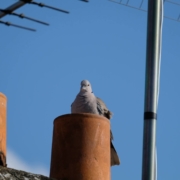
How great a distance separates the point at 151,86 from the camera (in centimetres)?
757

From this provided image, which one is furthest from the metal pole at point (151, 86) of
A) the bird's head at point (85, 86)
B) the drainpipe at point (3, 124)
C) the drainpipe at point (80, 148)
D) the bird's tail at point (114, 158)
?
the bird's head at point (85, 86)

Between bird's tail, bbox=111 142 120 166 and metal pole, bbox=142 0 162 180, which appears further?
bird's tail, bbox=111 142 120 166

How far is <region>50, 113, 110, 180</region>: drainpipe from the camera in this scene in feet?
27.7

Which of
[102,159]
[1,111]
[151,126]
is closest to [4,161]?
[1,111]

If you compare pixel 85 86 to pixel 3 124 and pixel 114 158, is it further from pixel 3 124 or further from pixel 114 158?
pixel 3 124

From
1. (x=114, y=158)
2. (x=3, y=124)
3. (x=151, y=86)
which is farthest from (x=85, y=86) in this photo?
(x=151, y=86)

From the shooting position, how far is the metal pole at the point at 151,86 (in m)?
7.18

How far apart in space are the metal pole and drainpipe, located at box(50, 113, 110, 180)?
1.30 meters

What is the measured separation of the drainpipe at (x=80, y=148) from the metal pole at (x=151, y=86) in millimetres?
1298

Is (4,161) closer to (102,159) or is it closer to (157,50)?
(102,159)

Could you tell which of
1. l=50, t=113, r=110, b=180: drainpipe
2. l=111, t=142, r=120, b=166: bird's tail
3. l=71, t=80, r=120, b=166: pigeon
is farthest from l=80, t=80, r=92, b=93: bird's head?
l=50, t=113, r=110, b=180: drainpipe

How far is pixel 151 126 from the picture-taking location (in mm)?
7336

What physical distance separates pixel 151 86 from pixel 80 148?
145cm

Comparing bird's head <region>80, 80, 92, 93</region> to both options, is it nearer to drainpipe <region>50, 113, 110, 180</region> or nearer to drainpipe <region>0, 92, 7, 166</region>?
drainpipe <region>50, 113, 110, 180</region>
